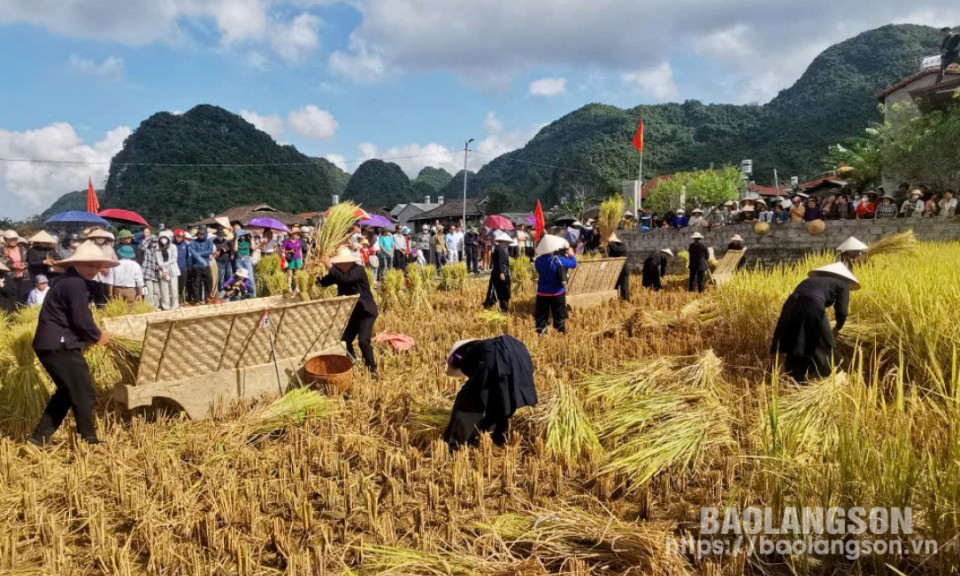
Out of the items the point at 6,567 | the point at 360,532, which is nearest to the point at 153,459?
the point at 6,567

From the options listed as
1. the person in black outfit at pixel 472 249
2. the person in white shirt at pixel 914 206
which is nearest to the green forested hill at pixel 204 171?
the person in black outfit at pixel 472 249

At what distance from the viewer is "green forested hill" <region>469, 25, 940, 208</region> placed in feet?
160

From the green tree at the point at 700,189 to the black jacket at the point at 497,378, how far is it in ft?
131

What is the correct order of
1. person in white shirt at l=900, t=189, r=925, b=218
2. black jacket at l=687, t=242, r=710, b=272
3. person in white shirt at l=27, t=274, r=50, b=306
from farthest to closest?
A: person in white shirt at l=900, t=189, r=925, b=218, black jacket at l=687, t=242, r=710, b=272, person in white shirt at l=27, t=274, r=50, b=306

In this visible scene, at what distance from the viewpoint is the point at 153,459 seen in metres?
3.73

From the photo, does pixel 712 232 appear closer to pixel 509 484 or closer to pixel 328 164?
pixel 509 484

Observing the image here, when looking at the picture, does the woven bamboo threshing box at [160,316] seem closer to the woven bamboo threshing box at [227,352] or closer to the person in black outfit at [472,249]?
the woven bamboo threshing box at [227,352]

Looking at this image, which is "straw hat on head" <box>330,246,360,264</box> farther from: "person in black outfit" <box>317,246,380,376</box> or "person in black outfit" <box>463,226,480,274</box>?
"person in black outfit" <box>463,226,480,274</box>

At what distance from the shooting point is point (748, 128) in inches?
2517

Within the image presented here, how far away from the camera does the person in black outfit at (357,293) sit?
5.88 meters

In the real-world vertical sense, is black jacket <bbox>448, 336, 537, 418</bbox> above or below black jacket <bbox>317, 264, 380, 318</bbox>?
below

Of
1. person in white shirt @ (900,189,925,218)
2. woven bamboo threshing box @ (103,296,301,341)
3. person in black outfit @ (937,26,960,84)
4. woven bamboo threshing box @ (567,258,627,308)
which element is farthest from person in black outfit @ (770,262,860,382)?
person in black outfit @ (937,26,960,84)

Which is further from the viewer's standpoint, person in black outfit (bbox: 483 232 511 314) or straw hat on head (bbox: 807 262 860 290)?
person in black outfit (bbox: 483 232 511 314)

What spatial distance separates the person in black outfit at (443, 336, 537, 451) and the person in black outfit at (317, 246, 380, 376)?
202cm
